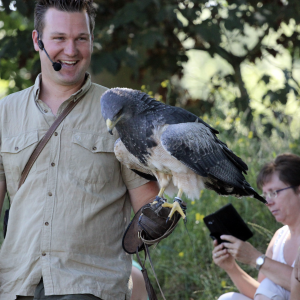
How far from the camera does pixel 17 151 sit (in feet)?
8.04

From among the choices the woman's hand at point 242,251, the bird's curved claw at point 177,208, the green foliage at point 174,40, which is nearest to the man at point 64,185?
the bird's curved claw at point 177,208

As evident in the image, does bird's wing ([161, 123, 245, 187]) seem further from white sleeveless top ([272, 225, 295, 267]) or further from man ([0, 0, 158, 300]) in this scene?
white sleeveless top ([272, 225, 295, 267])

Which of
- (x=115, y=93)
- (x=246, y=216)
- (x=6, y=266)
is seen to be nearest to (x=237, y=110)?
(x=246, y=216)

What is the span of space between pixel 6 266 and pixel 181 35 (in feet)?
17.7

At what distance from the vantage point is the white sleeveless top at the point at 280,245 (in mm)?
3354

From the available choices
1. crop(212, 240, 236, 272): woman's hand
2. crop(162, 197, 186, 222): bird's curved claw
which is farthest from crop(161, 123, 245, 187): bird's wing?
crop(212, 240, 236, 272): woman's hand

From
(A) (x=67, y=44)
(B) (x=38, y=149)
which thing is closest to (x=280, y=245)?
(B) (x=38, y=149)

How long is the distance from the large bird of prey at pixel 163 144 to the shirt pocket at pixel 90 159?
4.1 inches

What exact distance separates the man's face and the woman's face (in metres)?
1.87

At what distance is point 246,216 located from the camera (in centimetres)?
493

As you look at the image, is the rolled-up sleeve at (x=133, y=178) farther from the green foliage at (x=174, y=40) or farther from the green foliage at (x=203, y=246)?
the green foliage at (x=174, y=40)

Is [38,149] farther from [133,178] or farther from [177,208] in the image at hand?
[177,208]

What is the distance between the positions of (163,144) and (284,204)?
58.7 inches

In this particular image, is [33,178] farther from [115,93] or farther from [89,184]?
[115,93]
